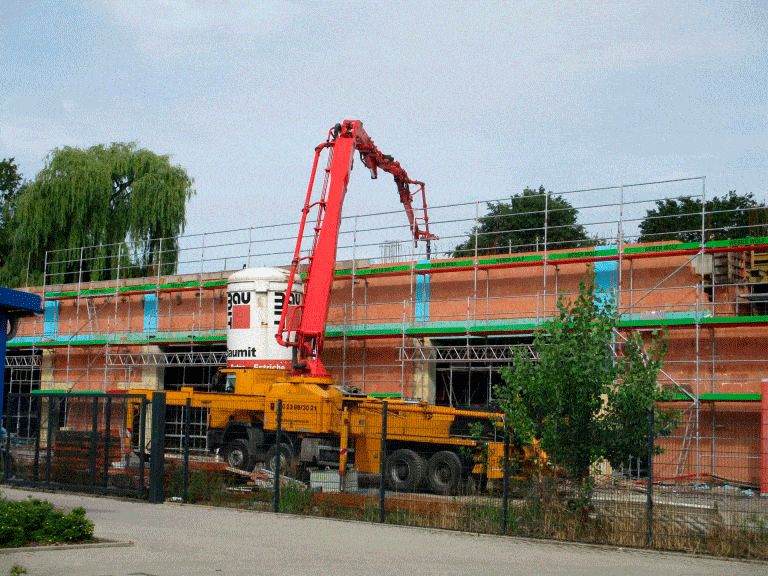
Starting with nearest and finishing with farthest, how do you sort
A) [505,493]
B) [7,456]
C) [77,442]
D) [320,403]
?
[505,493] < [77,442] < [7,456] < [320,403]

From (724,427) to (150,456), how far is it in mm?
14124

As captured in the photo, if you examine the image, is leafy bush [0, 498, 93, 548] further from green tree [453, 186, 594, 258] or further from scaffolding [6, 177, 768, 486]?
green tree [453, 186, 594, 258]

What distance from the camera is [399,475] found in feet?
72.9

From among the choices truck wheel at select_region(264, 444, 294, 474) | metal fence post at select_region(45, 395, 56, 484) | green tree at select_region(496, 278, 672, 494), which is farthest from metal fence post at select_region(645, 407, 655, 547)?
metal fence post at select_region(45, 395, 56, 484)

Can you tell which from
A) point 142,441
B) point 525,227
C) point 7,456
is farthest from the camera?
point 525,227

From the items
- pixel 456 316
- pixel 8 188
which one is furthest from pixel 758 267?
pixel 8 188

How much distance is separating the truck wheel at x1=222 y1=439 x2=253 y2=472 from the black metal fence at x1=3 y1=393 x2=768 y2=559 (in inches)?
1.6

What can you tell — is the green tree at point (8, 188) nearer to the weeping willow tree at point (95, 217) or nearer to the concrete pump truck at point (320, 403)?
the weeping willow tree at point (95, 217)

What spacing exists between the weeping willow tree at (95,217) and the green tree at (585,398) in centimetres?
3432

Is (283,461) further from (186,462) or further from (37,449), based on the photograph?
(37,449)

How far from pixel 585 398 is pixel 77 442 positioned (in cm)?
1105

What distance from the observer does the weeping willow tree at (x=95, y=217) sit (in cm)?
4962

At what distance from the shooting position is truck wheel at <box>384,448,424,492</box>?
2156 cm

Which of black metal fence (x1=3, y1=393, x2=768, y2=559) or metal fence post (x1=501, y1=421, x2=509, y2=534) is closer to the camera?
black metal fence (x1=3, y1=393, x2=768, y2=559)
